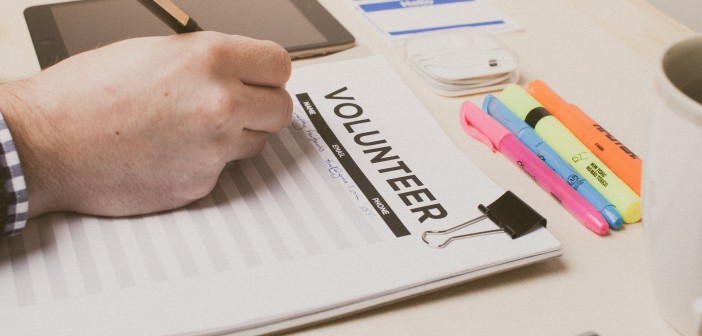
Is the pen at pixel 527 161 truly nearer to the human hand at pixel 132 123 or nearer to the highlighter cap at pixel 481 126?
the highlighter cap at pixel 481 126

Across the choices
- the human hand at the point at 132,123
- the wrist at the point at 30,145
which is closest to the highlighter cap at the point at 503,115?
the human hand at the point at 132,123

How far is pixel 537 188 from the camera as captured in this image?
0.58 meters

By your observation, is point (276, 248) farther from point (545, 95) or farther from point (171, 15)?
point (545, 95)

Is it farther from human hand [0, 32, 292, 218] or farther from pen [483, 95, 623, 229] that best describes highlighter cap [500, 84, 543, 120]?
human hand [0, 32, 292, 218]

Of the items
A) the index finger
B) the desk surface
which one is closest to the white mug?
the desk surface

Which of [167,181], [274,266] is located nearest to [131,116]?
[167,181]

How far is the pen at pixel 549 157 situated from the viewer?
541 millimetres

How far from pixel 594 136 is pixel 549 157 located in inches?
1.9

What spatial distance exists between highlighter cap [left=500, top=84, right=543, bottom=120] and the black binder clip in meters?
0.13

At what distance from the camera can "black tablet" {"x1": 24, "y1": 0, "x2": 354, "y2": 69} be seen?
718mm

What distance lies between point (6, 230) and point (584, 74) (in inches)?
21.5

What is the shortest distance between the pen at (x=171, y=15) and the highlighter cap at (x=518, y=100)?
280 mm

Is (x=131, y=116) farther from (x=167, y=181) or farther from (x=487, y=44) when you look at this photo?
(x=487, y=44)

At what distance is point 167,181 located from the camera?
52cm
